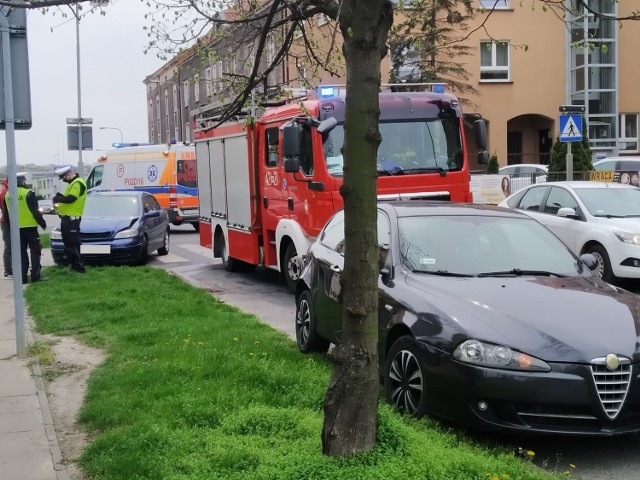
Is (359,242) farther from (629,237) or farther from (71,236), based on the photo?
(71,236)

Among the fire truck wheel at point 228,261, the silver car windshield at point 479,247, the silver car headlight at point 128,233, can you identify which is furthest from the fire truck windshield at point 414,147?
the silver car headlight at point 128,233

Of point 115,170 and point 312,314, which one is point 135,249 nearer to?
point 312,314

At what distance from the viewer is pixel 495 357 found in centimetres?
488

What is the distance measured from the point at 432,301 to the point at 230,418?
5.09ft

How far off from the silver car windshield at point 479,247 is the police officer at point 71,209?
29.0 ft

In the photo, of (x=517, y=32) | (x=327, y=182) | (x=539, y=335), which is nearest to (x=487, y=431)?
(x=539, y=335)

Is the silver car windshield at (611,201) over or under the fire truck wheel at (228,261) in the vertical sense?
over

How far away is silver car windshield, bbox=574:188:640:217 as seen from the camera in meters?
12.4

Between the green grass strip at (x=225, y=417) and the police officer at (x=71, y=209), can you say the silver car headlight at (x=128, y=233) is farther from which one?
the green grass strip at (x=225, y=417)

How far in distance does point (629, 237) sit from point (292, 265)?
479 centimetres

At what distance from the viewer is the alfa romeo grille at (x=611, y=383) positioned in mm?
4793

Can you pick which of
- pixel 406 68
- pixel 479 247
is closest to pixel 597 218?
pixel 479 247

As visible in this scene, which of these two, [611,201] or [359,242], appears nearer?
[359,242]

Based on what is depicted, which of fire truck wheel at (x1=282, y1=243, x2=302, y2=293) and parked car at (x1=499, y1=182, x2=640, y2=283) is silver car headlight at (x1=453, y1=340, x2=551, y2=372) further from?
parked car at (x1=499, y1=182, x2=640, y2=283)
